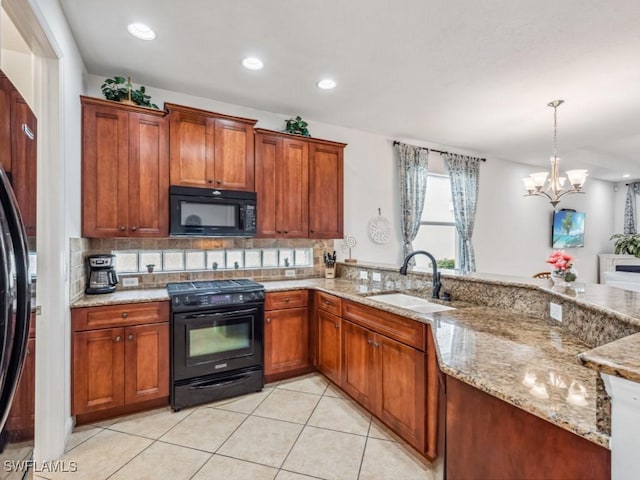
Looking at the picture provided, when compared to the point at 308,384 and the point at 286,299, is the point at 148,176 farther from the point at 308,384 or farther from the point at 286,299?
the point at 308,384

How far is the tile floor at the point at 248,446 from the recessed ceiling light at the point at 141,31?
2.79 meters

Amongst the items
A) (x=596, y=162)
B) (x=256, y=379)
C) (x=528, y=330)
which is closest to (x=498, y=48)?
(x=528, y=330)

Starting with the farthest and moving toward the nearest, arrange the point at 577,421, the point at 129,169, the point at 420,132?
the point at 420,132 → the point at 129,169 → the point at 577,421

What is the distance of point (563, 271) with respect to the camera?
1916 mm

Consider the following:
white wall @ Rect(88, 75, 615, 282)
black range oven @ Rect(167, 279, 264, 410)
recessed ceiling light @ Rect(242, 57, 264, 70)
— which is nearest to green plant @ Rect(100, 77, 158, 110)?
white wall @ Rect(88, 75, 615, 282)

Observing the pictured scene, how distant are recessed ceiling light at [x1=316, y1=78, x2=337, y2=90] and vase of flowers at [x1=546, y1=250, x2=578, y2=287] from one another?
2223 millimetres

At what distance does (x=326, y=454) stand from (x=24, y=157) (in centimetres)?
219

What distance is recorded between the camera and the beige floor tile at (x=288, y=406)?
2477 millimetres

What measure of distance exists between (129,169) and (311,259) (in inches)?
81.3

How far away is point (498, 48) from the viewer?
238 cm

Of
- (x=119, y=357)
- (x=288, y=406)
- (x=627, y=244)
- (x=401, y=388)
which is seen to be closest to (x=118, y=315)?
(x=119, y=357)

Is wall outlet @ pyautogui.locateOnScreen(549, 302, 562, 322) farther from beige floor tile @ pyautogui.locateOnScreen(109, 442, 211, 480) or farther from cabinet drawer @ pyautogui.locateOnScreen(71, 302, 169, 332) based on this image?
cabinet drawer @ pyautogui.locateOnScreen(71, 302, 169, 332)

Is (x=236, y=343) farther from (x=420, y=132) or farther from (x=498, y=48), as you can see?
(x=420, y=132)

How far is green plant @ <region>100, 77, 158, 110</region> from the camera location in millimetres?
2689
